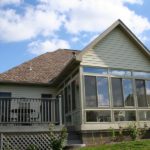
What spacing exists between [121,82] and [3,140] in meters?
→ 6.59

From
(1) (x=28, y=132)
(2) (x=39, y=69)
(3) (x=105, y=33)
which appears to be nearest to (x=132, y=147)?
(1) (x=28, y=132)

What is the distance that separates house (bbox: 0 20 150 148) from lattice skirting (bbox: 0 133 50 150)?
192 mm

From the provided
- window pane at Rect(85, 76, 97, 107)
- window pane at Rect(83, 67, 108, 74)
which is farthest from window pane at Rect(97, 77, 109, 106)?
window pane at Rect(83, 67, 108, 74)

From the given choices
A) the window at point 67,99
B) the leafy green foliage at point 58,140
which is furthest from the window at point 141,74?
the leafy green foliage at point 58,140

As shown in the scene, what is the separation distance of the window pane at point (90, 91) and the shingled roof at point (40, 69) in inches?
121

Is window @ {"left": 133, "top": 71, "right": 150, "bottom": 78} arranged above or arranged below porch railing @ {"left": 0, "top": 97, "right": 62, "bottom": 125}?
A: above

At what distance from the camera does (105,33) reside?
576 inches

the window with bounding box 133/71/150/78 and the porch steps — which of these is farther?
the window with bounding box 133/71/150/78

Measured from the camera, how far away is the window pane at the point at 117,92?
1429 cm

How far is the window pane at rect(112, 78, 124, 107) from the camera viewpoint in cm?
1429

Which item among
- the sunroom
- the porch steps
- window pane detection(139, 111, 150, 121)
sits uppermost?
the sunroom

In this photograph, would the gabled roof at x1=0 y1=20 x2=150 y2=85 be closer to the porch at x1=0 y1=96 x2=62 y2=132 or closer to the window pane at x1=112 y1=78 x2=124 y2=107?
the window pane at x1=112 y1=78 x2=124 y2=107

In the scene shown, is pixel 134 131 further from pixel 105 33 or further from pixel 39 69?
pixel 39 69

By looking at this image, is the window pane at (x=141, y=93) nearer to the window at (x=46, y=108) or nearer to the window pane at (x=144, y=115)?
the window pane at (x=144, y=115)
